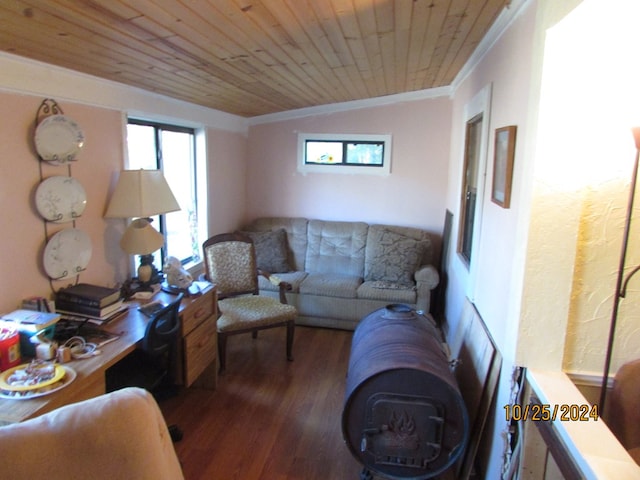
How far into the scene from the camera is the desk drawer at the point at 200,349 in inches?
96.7

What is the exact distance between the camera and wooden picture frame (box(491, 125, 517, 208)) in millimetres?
1914

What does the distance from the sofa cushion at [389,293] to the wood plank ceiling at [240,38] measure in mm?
1848

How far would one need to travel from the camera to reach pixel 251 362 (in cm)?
330

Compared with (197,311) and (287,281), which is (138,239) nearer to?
(197,311)

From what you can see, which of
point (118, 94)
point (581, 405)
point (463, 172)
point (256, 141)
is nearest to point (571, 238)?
point (581, 405)

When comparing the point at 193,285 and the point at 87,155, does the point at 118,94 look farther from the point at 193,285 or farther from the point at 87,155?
the point at 193,285

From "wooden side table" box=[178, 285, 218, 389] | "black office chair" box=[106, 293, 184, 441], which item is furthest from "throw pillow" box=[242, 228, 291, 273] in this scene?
"black office chair" box=[106, 293, 184, 441]

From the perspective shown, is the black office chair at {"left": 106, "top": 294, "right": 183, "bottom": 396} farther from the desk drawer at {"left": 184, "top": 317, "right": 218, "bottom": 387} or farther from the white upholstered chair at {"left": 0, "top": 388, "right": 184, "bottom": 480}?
the white upholstered chair at {"left": 0, "top": 388, "right": 184, "bottom": 480}

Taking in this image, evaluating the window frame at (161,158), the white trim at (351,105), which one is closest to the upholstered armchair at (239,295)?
the window frame at (161,158)

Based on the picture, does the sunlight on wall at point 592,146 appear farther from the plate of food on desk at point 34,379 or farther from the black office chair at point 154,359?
the plate of food on desk at point 34,379

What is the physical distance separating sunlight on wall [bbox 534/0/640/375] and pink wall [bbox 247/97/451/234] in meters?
2.94

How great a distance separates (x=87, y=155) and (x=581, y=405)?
2.60 meters

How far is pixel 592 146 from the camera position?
1515 millimetres

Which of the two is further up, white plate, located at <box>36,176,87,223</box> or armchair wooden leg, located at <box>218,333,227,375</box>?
white plate, located at <box>36,176,87,223</box>
